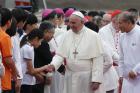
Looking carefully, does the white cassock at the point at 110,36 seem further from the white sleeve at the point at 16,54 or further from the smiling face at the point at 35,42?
the white sleeve at the point at 16,54

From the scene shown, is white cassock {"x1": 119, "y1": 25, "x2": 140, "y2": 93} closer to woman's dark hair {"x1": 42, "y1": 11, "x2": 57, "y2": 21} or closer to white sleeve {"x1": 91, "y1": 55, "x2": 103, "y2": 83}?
white sleeve {"x1": 91, "y1": 55, "x2": 103, "y2": 83}

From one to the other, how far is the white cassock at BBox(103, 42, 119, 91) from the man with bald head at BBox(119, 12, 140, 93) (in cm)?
46

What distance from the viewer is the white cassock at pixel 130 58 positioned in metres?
11.0

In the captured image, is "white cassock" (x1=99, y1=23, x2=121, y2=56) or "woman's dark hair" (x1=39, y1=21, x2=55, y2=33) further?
"white cassock" (x1=99, y1=23, x2=121, y2=56)

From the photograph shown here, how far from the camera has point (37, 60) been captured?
477 inches

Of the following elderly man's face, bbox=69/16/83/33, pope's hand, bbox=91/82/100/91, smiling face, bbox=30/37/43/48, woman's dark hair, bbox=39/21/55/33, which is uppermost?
woman's dark hair, bbox=39/21/55/33

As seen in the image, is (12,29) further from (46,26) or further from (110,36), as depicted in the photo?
(110,36)

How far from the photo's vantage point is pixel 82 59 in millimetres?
11109

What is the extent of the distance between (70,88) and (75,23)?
3.71ft

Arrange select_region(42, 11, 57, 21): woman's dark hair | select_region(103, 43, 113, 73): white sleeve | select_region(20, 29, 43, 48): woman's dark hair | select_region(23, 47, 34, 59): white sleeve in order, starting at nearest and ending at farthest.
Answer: select_region(23, 47, 34, 59): white sleeve → select_region(20, 29, 43, 48): woman's dark hair → select_region(103, 43, 113, 73): white sleeve → select_region(42, 11, 57, 21): woman's dark hair

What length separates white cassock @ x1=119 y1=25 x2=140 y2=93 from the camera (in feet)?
36.0

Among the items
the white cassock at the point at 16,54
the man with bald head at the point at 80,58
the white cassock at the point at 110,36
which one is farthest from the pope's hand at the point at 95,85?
the white cassock at the point at 110,36

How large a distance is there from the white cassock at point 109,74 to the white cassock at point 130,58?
42cm

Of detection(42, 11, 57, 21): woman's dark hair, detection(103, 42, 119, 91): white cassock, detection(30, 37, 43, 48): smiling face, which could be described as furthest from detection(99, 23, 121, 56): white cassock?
detection(30, 37, 43, 48): smiling face
